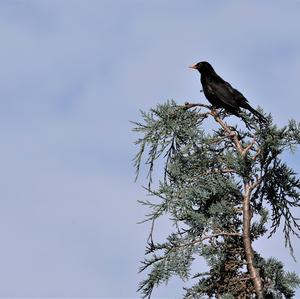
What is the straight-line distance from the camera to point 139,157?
299 inches

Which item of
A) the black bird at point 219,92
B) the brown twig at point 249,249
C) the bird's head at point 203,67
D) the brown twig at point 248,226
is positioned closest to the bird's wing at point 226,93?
the black bird at point 219,92

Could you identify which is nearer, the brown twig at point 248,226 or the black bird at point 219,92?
the brown twig at point 248,226

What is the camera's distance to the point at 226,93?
9836 millimetres

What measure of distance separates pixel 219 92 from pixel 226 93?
19 cm

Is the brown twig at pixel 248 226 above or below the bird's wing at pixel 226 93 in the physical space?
below

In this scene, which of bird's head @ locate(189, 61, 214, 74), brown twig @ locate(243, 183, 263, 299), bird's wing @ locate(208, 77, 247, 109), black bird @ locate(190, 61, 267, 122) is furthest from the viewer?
bird's head @ locate(189, 61, 214, 74)

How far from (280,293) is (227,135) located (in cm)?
178

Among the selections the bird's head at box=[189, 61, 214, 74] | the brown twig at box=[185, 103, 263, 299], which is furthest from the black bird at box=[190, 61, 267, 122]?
the brown twig at box=[185, 103, 263, 299]

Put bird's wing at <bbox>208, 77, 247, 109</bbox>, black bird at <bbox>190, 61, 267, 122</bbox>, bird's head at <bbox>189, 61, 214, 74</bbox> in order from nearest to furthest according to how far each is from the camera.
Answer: black bird at <bbox>190, 61, 267, 122</bbox>, bird's wing at <bbox>208, 77, 247, 109</bbox>, bird's head at <bbox>189, 61, 214, 74</bbox>

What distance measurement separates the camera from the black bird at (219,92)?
30.5ft

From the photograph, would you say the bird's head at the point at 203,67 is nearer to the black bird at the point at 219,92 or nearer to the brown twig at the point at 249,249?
the black bird at the point at 219,92

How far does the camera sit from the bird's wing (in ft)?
31.3

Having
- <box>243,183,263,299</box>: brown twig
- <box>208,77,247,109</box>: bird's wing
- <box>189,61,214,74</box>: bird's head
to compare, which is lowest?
<box>243,183,263,299</box>: brown twig

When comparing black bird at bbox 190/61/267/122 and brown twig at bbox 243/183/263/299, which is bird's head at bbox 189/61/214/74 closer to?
black bird at bbox 190/61/267/122
